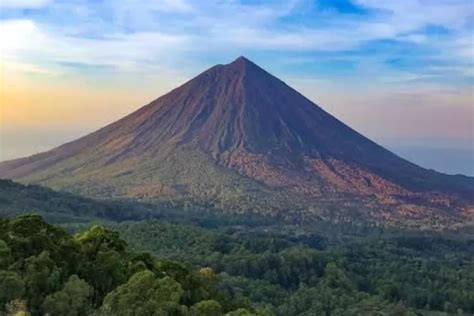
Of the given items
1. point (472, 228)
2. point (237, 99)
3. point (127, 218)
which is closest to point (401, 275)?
point (127, 218)

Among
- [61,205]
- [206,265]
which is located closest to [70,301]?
[206,265]

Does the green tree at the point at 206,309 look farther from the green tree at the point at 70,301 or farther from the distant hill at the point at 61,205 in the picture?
the distant hill at the point at 61,205

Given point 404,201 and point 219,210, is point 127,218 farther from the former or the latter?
point 404,201

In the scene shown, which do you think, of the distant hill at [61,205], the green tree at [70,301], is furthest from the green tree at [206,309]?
the distant hill at [61,205]

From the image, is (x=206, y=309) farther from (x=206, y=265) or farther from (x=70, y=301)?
(x=206, y=265)

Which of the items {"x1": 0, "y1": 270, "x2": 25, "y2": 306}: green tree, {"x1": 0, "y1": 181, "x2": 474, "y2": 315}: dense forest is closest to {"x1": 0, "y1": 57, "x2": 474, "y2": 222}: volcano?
{"x1": 0, "y1": 181, "x2": 474, "y2": 315}: dense forest
